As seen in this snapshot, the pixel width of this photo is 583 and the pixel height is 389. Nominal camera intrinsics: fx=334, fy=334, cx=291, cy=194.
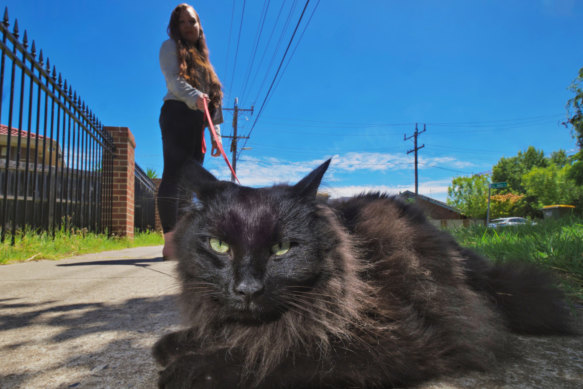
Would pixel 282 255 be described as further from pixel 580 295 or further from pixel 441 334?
pixel 580 295

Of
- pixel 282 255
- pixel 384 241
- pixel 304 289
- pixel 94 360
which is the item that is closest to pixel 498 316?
pixel 384 241

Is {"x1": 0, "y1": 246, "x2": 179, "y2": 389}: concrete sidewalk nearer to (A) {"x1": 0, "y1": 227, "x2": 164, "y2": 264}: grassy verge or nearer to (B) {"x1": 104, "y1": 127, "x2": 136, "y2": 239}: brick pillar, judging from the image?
(A) {"x1": 0, "y1": 227, "x2": 164, "y2": 264}: grassy verge

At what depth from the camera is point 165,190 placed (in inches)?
145

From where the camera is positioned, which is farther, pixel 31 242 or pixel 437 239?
pixel 31 242

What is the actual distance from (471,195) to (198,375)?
58524 mm

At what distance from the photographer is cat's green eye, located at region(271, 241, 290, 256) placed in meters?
1.31

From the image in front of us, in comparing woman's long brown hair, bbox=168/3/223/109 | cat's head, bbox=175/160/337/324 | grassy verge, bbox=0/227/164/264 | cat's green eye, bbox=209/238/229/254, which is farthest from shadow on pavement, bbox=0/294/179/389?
grassy verge, bbox=0/227/164/264

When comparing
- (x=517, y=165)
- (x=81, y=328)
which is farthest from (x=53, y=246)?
(x=517, y=165)

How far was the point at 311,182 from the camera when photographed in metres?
1.44

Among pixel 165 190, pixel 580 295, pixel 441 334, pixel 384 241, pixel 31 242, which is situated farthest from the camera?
pixel 31 242

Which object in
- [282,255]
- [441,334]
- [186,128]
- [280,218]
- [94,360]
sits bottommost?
[94,360]

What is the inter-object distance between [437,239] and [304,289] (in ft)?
2.61

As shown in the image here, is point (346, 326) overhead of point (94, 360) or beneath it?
overhead

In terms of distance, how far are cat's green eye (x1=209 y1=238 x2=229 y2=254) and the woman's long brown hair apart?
2771 mm
